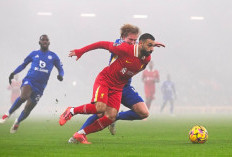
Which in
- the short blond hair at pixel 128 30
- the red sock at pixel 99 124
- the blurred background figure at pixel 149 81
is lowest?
the blurred background figure at pixel 149 81

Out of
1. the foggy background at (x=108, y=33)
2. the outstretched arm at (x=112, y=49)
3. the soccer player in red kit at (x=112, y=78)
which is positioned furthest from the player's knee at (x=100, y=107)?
the foggy background at (x=108, y=33)

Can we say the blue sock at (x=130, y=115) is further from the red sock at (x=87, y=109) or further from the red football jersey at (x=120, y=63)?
the red sock at (x=87, y=109)

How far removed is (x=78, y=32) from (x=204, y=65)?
51.0ft

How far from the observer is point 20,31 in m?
59.8

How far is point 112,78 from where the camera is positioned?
7.99 m

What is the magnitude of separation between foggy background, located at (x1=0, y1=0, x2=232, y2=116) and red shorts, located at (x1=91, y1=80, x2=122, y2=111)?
43889 millimetres

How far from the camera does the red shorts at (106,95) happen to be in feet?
25.6

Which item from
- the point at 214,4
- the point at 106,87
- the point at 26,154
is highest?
the point at 214,4

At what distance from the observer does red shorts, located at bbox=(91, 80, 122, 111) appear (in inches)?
307

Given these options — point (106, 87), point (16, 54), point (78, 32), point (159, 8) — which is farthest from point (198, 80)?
point (106, 87)

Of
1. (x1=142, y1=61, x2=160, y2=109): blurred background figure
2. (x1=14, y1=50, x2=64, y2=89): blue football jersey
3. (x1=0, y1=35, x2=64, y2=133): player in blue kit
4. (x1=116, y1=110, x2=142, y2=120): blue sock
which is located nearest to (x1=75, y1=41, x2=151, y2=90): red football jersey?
(x1=116, y1=110, x2=142, y2=120): blue sock

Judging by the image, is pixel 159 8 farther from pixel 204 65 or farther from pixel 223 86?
pixel 223 86

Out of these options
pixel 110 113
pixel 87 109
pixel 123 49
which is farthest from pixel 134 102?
pixel 123 49

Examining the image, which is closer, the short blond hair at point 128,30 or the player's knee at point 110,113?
the player's knee at point 110,113
